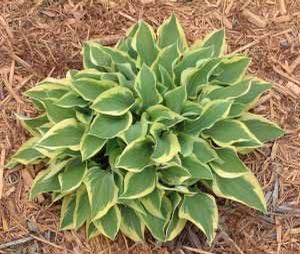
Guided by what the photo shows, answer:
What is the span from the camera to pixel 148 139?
2.72 meters

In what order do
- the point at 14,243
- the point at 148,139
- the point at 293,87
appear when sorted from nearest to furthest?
the point at 148,139 → the point at 14,243 → the point at 293,87

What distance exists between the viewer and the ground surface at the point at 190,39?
2.89 m

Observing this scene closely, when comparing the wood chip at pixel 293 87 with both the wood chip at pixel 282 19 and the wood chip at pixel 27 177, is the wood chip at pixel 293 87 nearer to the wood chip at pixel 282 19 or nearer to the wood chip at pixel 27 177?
the wood chip at pixel 282 19

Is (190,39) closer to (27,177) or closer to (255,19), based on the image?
(255,19)

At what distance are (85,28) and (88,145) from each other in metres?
0.90

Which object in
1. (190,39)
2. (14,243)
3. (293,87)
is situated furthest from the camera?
(190,39)

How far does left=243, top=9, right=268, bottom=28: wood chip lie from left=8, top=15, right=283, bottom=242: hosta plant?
0.50 m

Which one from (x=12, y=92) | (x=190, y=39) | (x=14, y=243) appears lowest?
(x=14, y=243)

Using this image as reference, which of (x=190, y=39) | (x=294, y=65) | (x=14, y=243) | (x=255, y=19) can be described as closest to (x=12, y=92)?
(x=14, y=243)

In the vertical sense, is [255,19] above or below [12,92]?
above

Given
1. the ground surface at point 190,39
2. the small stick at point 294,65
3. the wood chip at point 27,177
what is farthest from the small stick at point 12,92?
the small stick at point 294,65

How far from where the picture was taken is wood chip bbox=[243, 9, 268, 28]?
333cm

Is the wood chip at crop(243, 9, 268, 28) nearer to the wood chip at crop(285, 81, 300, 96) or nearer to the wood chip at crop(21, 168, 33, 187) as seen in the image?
the wood chip at crop(285, 81, 300, 96)

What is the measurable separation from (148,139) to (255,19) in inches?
41.8
